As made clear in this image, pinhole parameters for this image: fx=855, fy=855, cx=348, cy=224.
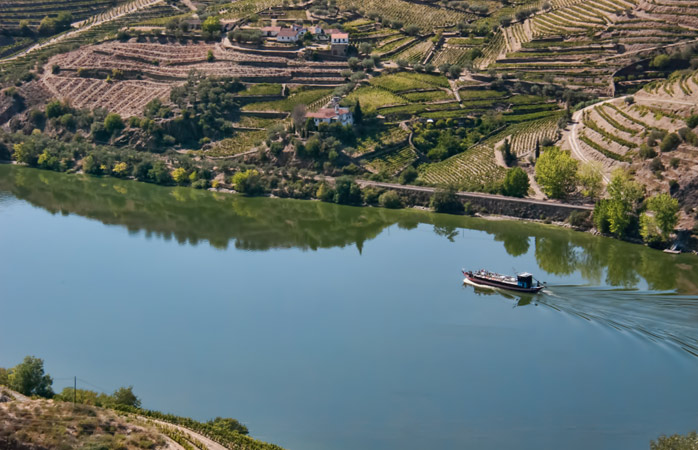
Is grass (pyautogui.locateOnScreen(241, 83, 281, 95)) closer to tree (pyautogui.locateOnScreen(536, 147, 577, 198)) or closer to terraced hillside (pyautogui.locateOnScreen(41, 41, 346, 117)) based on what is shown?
terraced hillside (pyautogui.locateOnScreen(41, 41, 346, 117))

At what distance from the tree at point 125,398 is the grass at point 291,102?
3914cm

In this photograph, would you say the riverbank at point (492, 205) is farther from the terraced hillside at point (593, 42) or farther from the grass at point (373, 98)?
the terraced hillside at point (593, 42)

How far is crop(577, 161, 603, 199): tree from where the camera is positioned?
53.5 meters

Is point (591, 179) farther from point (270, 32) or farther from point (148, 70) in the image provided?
point (148, 70)

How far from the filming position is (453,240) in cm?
5125

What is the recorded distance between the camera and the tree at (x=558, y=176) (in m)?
54.1

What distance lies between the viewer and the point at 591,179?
53406 mm

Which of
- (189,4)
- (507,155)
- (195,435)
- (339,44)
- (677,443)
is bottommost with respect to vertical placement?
(195,435)

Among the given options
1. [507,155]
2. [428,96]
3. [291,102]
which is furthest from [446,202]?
[291,102]

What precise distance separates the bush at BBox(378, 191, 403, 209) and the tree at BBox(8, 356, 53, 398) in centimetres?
2890

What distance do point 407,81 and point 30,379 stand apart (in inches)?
1782

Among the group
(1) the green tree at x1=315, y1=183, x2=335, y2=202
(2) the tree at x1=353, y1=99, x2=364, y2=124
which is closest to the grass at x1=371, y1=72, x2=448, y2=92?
(2) the tree at x1=353, y1=99, x2=364, y2=124

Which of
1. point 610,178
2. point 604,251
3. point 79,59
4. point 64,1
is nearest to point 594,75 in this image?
point 610,178

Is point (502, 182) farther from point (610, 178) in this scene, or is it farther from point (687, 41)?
point (687, 41)
